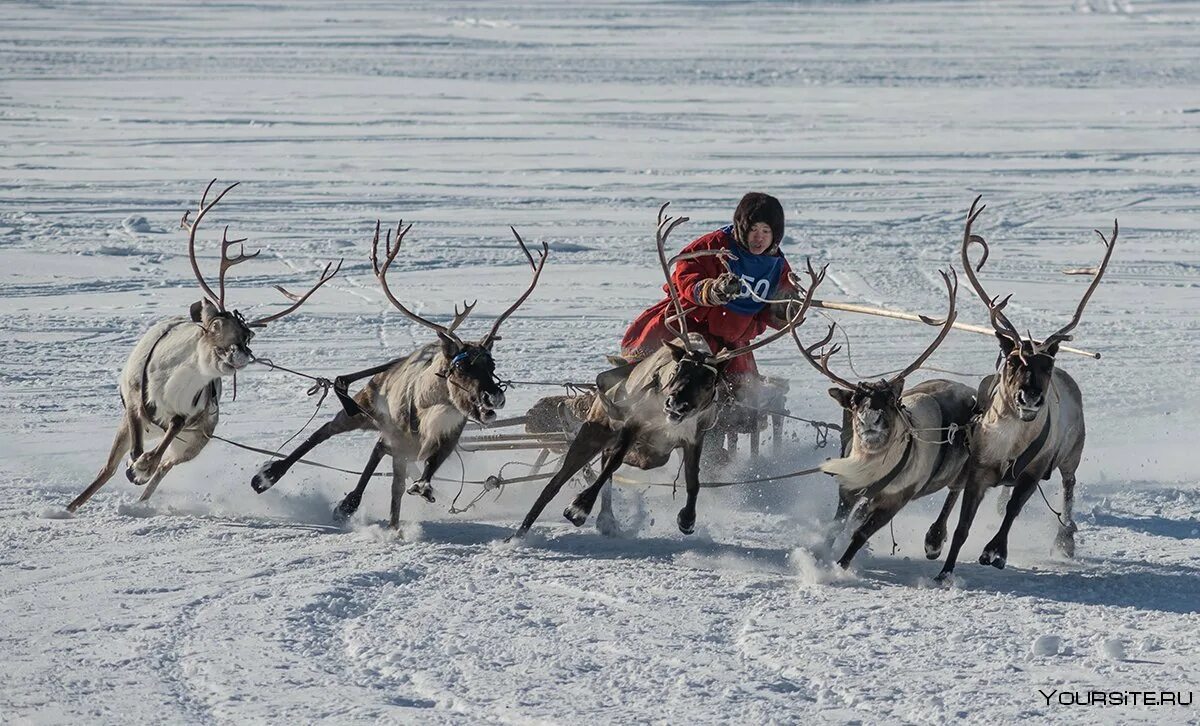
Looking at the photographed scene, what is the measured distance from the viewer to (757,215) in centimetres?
837

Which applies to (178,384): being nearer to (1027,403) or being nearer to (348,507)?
(348,507)

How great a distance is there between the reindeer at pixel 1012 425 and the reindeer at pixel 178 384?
3.34 meters

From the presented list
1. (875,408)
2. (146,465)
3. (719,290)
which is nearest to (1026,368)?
(875,408)

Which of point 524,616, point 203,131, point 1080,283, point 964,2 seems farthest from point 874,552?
point 964,2

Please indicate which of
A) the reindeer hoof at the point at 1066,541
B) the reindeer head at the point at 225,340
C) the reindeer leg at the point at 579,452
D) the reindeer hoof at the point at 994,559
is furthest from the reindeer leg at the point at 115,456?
the reindeer hoof at the point at 1066,541

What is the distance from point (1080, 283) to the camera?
14.7m

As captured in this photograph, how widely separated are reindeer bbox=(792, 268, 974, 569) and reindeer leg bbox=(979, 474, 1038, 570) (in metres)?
0.28

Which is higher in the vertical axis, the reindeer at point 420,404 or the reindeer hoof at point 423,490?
the reindeer at point 420,404

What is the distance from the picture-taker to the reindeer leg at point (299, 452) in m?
8.18

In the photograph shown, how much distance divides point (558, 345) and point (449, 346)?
447 cm

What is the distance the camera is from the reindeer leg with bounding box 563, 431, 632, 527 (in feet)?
25.2

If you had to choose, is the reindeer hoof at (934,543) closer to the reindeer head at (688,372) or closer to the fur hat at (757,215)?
the reindeer head at (688,372)

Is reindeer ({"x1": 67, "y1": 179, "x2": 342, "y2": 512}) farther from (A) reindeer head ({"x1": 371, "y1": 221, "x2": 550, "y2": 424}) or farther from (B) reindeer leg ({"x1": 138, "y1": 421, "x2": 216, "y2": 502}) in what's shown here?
(A) reindeer head ({"x1": 371, "y1": 221, "x2": 550, "y2": 424})

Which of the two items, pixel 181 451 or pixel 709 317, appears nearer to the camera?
pixel 181 451
